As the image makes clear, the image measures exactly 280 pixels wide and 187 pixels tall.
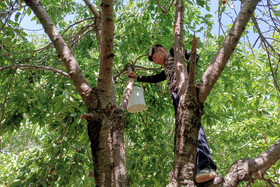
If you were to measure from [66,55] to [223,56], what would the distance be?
116 cm

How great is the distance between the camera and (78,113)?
295 cm

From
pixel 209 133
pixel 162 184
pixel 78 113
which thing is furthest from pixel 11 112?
pixel 209 133

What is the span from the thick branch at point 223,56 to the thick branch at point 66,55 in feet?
2.70

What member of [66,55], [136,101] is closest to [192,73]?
[66,55]

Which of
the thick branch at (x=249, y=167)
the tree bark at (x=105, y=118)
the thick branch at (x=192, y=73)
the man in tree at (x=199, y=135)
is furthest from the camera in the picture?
the tree bark at (x=105, y=118)

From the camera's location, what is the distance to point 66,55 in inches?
71.7

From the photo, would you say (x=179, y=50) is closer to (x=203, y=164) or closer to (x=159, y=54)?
(x=159, y=54)

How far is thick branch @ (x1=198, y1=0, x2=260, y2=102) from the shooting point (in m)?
1.44

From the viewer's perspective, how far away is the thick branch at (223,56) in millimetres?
1442

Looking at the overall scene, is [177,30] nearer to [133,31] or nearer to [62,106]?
[62,106]

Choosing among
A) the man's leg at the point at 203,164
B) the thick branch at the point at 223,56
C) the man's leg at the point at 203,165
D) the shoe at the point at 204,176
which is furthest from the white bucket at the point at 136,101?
the shoe at the point at 204,176

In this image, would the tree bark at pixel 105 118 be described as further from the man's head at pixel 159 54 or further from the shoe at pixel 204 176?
the man's head at pixel 159 54

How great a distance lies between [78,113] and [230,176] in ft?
6.86

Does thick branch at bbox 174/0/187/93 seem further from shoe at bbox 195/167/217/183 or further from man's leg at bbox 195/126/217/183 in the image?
shoe at bbox 195/167/217/183
